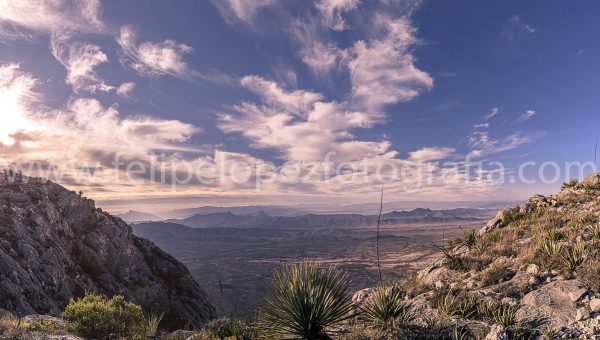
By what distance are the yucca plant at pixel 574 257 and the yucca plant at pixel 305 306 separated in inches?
275

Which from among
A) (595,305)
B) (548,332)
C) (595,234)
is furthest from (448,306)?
(595,234)

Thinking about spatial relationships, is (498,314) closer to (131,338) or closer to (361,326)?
(361,326)

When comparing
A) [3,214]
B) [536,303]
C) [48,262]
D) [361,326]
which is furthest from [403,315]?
[3,214]

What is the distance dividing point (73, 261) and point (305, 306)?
41.5 m

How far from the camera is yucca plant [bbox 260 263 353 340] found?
730cm

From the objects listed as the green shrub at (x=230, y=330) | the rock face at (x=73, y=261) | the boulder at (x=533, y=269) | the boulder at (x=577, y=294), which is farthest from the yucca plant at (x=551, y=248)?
the rock face at (x=73, y=261)

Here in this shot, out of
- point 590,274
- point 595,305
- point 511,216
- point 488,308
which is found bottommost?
point 488,308

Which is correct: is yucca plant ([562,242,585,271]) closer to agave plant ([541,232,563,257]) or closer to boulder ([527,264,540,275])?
agave plant ([541,232,563,257])

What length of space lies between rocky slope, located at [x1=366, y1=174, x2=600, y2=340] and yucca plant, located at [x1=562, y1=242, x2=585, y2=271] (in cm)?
2

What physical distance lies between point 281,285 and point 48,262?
118ft

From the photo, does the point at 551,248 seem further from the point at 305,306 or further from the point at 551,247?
the point at 305,306

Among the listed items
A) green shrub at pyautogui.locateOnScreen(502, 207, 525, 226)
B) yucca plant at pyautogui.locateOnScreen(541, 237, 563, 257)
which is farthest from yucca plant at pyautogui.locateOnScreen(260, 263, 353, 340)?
green shrub at pyautogui.locateOnScreen(502, 207, 525, 226)

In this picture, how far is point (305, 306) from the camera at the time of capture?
7344 mm

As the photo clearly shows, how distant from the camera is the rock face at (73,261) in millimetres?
27822
